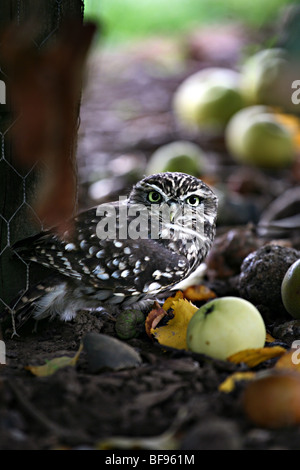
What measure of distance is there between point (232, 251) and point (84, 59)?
1.98 meters

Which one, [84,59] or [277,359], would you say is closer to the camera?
[84,59]

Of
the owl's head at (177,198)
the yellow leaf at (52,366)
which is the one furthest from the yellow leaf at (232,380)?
the owl's head at (177,198)

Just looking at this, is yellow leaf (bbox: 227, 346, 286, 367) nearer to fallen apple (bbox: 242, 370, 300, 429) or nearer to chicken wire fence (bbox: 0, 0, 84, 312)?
fallen apple (bbox: 242, 370, 300, 429)

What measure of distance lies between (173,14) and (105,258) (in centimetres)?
919

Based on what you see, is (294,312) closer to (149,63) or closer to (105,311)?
(105,311)

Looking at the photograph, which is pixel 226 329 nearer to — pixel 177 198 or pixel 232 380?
pixel 232 380

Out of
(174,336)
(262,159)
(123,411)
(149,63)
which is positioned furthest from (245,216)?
(149,63)

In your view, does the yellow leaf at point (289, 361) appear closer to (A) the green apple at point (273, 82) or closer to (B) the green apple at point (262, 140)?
(B) the green apple at point (262, 140)

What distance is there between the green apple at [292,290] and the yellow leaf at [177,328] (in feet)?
1.45

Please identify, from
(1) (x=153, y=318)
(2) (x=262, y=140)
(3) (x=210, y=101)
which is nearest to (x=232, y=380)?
(1) (x=153, y=318)

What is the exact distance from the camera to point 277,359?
2.52 metres

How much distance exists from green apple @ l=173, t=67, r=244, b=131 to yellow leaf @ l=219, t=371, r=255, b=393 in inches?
199

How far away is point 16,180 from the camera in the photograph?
283cm

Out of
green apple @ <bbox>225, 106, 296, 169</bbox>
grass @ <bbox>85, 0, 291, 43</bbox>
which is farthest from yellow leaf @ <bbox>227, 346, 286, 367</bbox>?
grass @ <bbox>85, 0, 291, 43</bbox>
